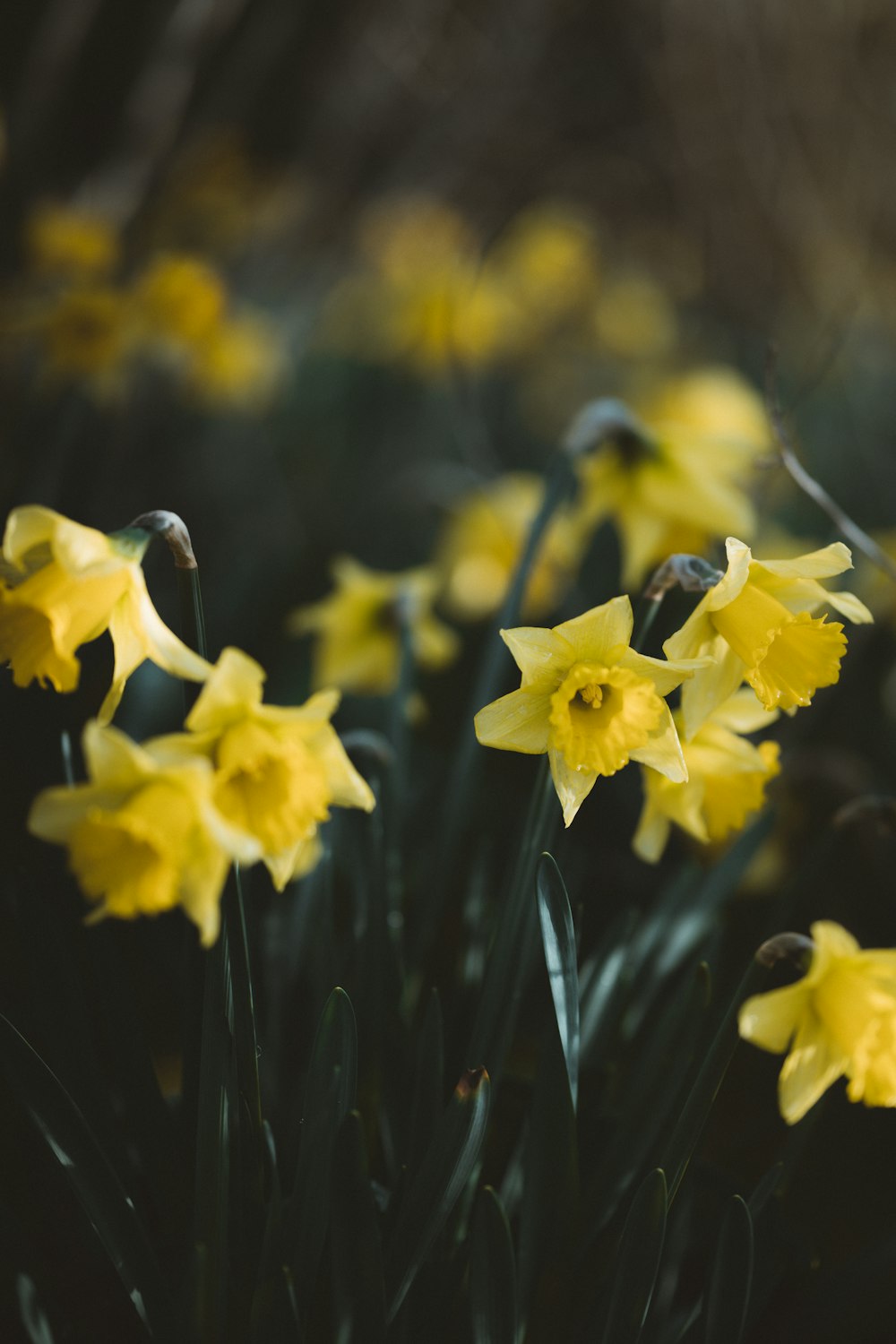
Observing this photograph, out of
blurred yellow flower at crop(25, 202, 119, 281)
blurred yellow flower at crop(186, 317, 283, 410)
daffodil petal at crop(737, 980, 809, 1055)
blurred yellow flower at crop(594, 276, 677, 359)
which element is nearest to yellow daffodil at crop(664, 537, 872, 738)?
daffodil petal at crop(737, 980, 809, 1055)

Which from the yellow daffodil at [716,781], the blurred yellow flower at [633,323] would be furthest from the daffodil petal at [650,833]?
the blurred yellow flower at [633,323]

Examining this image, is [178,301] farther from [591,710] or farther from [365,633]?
[591,710]

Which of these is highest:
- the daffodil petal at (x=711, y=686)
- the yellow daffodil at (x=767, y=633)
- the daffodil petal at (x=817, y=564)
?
the daffodil petal at (x=817, y=564)

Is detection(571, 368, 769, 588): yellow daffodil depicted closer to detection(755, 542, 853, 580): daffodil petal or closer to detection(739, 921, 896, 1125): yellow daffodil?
detection(755, 542, 853, 580): daffodil petal

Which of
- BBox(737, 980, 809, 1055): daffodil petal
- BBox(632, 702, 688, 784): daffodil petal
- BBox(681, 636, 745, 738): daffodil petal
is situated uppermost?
BBox(681, 636, 745, 738): daffodil petal

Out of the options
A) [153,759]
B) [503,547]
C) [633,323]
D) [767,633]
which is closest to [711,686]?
[767,633]

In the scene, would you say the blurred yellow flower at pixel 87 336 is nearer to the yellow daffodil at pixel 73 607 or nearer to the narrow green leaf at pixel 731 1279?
the yellow daffodil at pixel 73 607
